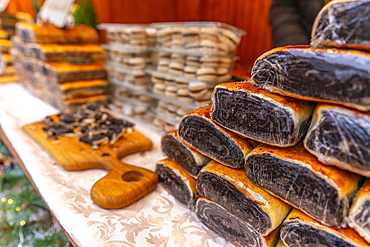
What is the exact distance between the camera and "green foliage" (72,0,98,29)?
7.25ft

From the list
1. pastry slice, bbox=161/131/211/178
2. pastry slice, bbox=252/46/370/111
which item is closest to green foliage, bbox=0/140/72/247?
pastry slice, bbox=161/131/211/178

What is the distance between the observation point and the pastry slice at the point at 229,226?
2.26ft

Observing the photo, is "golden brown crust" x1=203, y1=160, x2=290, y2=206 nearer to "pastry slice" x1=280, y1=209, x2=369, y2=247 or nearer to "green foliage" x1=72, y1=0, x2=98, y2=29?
"pastry slice" x1=280, y1=209, x2=369, y2=247

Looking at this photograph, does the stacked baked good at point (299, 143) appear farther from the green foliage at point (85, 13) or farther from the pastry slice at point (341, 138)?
the green foliage at point (85, 13)

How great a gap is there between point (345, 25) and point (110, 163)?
1049 millimetres

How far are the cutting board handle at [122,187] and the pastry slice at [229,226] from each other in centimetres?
26

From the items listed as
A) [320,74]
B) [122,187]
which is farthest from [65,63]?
[320,74]

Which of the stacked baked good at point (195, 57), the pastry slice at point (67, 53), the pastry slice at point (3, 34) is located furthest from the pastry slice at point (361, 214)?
the pastry slice at point (3, 34)

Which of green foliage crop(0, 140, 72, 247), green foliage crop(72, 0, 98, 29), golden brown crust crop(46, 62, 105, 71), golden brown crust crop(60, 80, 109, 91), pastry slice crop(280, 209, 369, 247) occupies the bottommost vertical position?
green foliage crop(0, 140, 72, 247)

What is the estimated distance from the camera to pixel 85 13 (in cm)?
225

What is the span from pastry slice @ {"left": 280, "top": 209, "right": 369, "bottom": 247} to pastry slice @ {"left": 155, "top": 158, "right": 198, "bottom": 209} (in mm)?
351

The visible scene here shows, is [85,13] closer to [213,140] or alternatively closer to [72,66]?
[72,66]

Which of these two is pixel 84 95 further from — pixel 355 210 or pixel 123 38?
pixel 355 210

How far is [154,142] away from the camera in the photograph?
1.49 m
